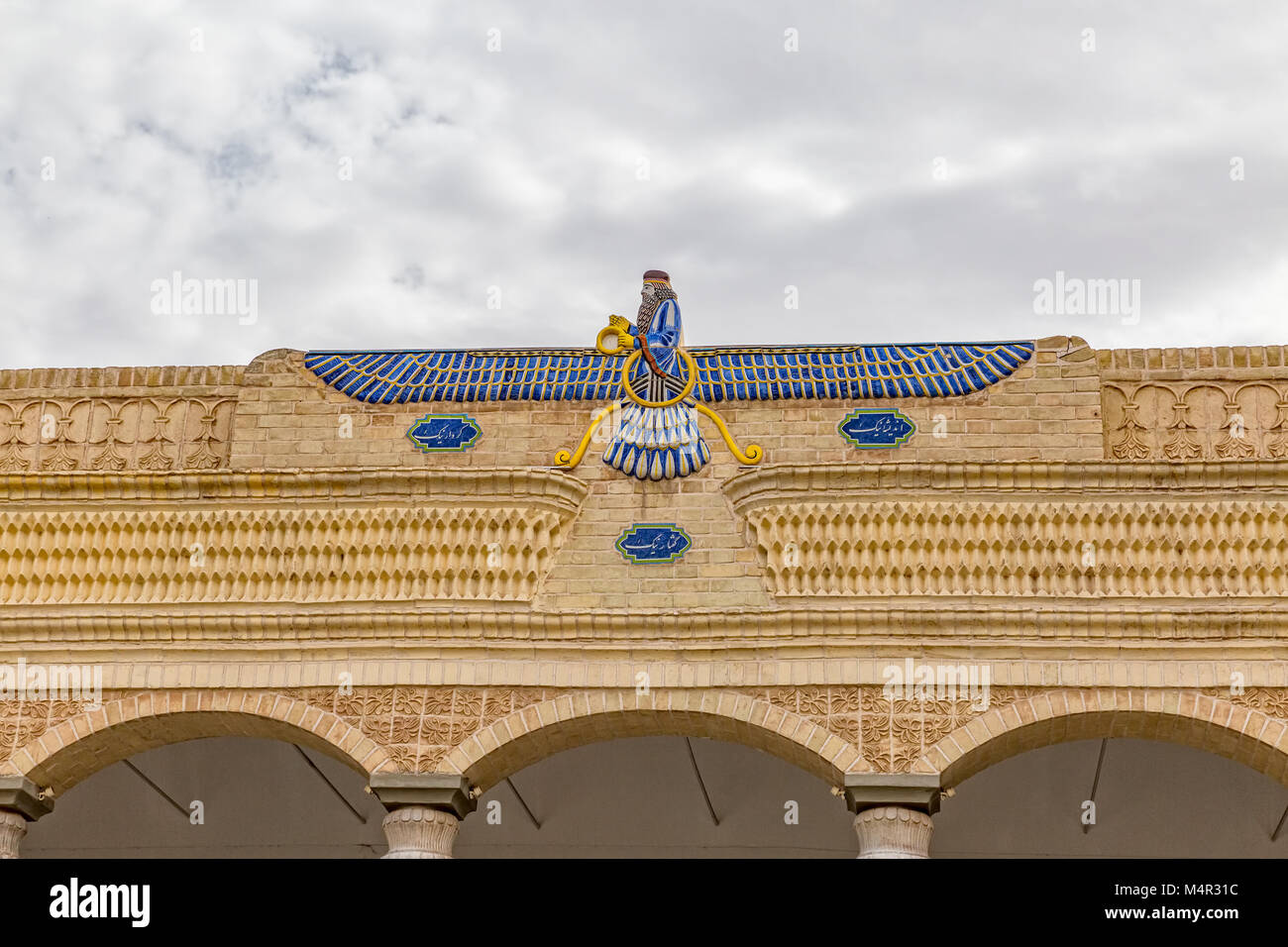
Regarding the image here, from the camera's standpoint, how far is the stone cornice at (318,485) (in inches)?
447

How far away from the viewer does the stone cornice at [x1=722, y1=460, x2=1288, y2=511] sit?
433 inches

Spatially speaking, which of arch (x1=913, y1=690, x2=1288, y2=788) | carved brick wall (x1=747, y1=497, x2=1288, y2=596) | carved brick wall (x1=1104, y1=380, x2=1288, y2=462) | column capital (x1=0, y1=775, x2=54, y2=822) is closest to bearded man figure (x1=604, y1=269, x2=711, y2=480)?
carved brick wall (x1=747, y1=497, x2=1288, y2=596)

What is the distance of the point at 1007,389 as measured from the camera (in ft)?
38.2

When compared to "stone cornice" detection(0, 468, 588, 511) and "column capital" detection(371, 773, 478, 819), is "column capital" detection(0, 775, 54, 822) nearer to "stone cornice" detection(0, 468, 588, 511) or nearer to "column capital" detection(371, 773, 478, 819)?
"stone cornice" detection(0, 468, 588, 511)

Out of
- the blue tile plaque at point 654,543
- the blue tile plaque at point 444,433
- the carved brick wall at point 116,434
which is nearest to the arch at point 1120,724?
the blue tile plaque at point 654,543

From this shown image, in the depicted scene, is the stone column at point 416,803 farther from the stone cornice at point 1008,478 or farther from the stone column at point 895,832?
the stone cornice at point 1008,478

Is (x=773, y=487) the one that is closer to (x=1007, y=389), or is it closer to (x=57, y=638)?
(x=1007, y=389)

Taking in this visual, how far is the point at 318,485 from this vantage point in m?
11.4

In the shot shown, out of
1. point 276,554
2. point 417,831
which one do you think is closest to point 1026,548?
point 417,831

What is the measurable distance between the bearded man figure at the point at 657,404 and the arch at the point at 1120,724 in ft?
7.77

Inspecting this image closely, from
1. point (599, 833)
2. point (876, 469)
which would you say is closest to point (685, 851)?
point (599, 833)

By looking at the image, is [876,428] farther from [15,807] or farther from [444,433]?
[15,807]

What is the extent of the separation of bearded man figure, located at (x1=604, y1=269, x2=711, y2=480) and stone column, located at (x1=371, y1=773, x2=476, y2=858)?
2252mm
